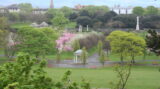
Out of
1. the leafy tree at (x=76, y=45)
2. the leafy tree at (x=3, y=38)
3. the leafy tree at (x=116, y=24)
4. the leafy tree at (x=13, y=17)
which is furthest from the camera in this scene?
the leafy tree at (x=13, y=17)

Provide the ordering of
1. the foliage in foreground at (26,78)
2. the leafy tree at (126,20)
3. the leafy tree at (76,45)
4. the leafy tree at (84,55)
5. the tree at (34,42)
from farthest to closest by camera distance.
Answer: the leafy tree at (126,20) < the leafy tree at (76,45) < the tree at (34,42) < the leafy tree at (84,55) < the foliage in foreground at (26,78)

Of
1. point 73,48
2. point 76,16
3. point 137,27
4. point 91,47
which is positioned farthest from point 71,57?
point 76,16

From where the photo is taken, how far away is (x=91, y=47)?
4512 cm

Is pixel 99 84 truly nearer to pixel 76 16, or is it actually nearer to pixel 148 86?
pixel 148 86

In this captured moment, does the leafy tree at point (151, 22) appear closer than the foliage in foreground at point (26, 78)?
No

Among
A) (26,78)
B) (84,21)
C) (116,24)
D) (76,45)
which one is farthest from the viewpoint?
(84,21)

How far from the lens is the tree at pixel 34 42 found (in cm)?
3334

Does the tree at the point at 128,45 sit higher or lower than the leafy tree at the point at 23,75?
lower

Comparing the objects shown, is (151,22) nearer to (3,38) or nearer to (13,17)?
(13,17)

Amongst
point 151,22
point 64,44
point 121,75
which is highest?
point 151,22

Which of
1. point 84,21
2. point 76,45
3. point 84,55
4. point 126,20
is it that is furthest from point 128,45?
point 84,21

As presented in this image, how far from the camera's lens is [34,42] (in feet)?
109

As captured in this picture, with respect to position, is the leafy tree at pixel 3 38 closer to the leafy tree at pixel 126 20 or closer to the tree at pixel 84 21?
the tree at pixel 84 21

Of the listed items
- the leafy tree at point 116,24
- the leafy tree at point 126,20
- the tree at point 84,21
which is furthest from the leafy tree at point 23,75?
the leafy tree at point 126,20
